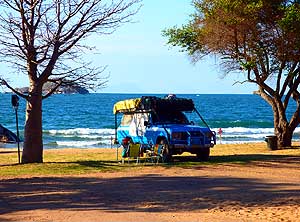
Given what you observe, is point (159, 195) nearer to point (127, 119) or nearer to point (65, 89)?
point (65, 89)

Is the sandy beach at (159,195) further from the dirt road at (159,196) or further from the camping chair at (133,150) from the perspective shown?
the camping chair at (133,150)

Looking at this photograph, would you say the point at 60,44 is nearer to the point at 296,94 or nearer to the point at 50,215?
the point at 50,215

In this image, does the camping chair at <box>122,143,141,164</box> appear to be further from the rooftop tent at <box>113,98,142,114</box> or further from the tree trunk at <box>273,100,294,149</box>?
the tree trunk at <box>273,100,294,149</box>

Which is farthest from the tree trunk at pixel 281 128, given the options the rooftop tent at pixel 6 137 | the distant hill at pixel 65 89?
the rooftop tent at pixel 6 137

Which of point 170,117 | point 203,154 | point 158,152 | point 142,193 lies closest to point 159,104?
point 170,117

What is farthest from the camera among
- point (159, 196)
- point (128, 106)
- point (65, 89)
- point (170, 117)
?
point (128, 106)

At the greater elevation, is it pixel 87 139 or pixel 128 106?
pixel 128 106

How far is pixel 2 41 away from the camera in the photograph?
58.4 ft

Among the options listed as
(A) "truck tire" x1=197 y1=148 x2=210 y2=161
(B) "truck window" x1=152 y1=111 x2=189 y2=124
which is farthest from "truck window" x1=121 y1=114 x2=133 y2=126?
(A) "truck tire" x1=197 y1=148 x2=210 y2=161

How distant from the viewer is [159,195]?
11.2 metres

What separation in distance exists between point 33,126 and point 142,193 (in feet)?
25.5

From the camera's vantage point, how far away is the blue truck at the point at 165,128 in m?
18.4

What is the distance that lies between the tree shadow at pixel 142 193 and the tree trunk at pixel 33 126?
3.98m

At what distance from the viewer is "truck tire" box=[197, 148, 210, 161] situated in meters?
19.2
